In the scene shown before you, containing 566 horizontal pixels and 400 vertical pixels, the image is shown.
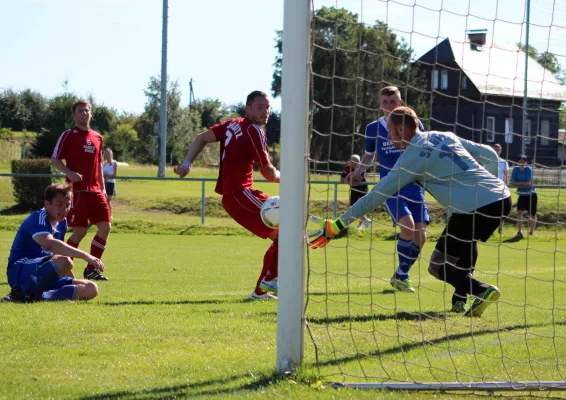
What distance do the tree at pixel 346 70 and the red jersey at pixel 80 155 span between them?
4.68 m

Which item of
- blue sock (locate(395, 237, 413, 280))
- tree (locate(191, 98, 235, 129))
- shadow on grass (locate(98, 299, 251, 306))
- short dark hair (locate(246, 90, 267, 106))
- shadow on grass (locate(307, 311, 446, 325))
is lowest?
shadow on grass (locate(98, 299, 251, 306))

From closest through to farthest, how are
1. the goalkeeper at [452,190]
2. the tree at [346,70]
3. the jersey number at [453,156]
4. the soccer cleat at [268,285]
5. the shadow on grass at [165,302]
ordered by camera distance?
the tree at [346,70] → the goalkeeper at [452,190] → the jersey number at [453,156] → the shadow on grass at [165,302] → the soccer cleat at [268,285]

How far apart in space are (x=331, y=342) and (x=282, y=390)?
1.14 metres

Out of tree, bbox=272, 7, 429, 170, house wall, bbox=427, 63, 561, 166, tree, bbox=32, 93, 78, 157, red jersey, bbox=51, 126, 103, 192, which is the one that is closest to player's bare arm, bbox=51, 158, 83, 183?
red jersey, bbox=51, 126, 103, 192

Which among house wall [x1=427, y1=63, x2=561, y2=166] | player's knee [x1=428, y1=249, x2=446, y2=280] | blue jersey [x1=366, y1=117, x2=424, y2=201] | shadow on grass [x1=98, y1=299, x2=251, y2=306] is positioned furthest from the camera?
blue jersey [x1=366, y1=117, x2=424, y2=201]

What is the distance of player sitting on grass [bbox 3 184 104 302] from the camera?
708cm

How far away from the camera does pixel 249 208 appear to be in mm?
7750

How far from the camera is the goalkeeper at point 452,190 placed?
5410 millimetres

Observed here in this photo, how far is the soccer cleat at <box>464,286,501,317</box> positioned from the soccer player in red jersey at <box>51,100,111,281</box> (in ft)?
16.0

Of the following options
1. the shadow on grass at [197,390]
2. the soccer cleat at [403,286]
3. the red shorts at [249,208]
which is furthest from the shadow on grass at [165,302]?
the shadow on grass at [197,390]

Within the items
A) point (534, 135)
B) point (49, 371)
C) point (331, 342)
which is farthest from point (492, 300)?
point (49, 371)

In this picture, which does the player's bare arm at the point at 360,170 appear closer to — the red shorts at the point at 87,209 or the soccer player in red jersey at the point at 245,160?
the soccer player in red jersey at the point at 245,160

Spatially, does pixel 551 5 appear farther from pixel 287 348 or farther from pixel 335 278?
pixel 335 278

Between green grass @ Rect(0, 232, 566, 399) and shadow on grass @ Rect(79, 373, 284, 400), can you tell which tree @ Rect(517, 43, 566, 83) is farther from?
shadow on grass @ Rect(79, 373, 284, 400)
